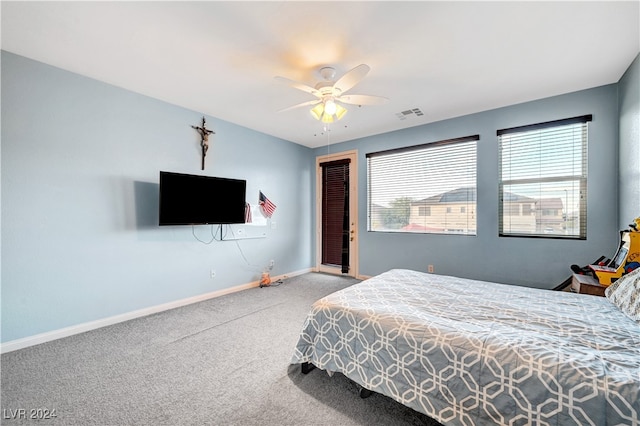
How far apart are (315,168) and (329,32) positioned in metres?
3.62

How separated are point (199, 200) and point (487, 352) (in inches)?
133

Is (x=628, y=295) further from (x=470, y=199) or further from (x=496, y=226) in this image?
(x=470, y=199)

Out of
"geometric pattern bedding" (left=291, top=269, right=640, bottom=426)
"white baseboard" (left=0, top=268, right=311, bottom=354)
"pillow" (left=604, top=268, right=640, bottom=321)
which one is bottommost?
"white baseboard" (left=0, top=268, right=311, bottom=354)

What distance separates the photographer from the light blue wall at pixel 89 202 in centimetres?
239

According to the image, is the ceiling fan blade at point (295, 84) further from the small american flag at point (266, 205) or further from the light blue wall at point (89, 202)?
the small american flag at point (266, 205)

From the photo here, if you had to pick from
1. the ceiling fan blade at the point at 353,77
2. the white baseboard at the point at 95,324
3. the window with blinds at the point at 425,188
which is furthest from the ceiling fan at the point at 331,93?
the white baseboard at the point at 95,324

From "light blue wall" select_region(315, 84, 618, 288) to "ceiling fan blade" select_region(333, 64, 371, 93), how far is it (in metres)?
2.37

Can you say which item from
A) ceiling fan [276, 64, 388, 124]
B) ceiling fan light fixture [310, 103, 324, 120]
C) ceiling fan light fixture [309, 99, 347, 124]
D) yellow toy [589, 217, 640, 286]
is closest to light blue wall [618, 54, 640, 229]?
yellow toy [589, 217, 640, 286]

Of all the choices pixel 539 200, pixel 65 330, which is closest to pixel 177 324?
pixel 65 330

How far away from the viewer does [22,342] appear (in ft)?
7.81

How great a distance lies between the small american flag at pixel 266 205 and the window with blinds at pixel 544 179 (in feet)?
11.7

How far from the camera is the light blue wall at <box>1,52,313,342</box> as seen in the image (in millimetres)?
2393

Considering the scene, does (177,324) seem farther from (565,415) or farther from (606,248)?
(606,248)

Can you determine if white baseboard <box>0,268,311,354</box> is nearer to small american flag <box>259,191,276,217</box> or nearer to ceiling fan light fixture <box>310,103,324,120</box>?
small american flag <box>259,191,276,217</box>
